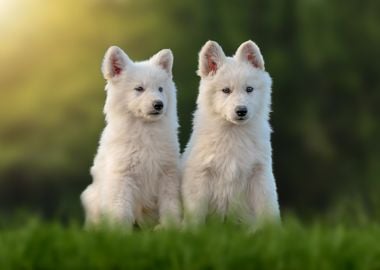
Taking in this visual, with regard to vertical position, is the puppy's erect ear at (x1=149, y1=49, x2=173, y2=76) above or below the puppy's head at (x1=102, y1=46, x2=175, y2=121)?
above

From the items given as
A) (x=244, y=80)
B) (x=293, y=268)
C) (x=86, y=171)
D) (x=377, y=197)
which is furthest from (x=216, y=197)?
(x=86, y=171)

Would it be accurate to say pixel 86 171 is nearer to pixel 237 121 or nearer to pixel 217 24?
pixel 217 24

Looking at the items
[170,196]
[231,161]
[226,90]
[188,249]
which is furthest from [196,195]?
[188,249]

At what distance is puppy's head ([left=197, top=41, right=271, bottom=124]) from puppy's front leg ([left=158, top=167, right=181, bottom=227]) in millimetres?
569

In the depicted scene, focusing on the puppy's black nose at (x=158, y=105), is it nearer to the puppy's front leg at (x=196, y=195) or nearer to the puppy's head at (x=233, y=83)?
the puppy's head at (x=233, y=83)

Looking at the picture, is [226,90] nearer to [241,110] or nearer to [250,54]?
Answer: [241,110]

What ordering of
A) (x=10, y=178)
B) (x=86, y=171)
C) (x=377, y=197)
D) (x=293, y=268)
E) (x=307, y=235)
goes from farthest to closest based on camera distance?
1. (x=10, y=178)
2. (x=86, y=171)
3. (x=377, y=197)
4. (x=307, y=235)
5. (x=293, y=268)

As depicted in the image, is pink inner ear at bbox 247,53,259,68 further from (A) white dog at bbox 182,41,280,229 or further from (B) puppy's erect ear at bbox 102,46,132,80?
(B) puppy's erect ear at bbox 102,46,132,80

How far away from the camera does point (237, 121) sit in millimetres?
6887

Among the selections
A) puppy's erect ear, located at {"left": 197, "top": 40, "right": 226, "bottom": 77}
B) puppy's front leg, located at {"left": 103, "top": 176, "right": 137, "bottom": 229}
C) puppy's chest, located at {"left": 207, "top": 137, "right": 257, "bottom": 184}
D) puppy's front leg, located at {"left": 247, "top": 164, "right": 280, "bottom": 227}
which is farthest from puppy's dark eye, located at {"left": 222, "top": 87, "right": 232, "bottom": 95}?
puppy's front leg, located at {"left": 103, "top": 176, "right": 137, "bottom": 229}

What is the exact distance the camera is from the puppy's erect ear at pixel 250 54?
23.1 feet

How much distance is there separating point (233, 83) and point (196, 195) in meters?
0.87

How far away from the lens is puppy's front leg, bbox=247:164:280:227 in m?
6.93

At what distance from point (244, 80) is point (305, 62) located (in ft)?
34.9
